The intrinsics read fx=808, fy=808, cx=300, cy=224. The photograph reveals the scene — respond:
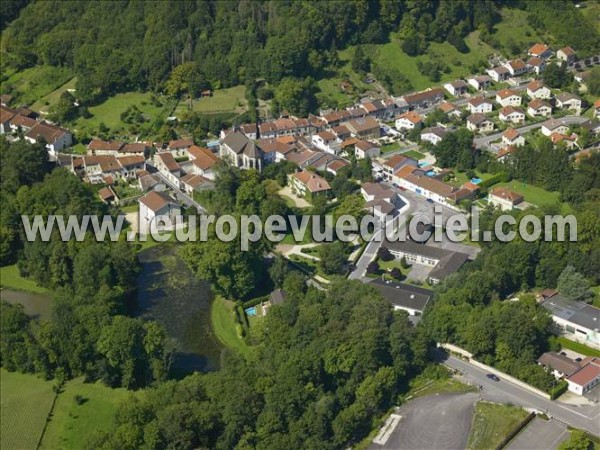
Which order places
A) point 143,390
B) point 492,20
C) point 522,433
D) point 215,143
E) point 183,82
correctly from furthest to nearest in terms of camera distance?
point 492,20 < point 183,82 < point 215,143 < point 143,390 < point 522,433

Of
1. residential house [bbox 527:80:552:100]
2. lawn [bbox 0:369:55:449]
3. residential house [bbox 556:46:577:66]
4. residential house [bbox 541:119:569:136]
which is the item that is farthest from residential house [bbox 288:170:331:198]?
residential house [bbox 556:46:577:66]

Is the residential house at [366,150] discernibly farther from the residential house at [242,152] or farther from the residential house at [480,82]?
the residential house at [480,82]

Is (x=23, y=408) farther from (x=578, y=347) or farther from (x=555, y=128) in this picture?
(x=555, y=128)

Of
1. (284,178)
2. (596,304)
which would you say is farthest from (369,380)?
(284,178)

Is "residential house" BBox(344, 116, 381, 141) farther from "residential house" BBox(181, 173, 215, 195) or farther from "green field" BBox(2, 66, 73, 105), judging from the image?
"green field" BBox(2, 66, 73, 105)

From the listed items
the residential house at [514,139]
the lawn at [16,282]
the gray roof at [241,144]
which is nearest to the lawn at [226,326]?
the lawn at [16,282]

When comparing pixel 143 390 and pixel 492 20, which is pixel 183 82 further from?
pixel 143 390
